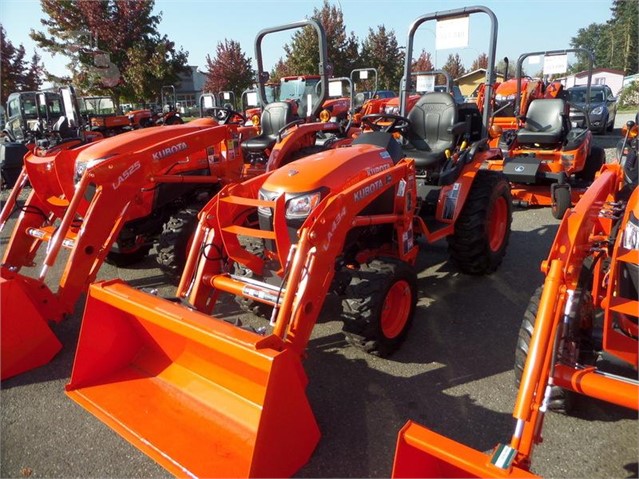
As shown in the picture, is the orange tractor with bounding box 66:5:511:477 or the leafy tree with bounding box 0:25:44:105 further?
the leafy tree with bounding box 0:25:44:105

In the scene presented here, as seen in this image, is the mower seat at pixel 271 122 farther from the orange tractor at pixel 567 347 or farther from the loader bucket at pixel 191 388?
the orange tractor at pixel 567 347

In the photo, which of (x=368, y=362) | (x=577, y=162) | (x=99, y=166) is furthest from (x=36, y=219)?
(x=577, y=162)

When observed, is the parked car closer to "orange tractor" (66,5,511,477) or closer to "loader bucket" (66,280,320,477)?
"orange tractor" (66,5,511,477)

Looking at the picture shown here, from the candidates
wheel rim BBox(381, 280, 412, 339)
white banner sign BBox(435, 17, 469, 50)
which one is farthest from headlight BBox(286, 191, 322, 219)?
white banner sign BBox(435, 17, 469, 50)

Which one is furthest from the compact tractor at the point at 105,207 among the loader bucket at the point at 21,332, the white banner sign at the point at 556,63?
the white banner sign at the point at 556,63

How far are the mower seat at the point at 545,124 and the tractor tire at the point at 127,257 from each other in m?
5.84

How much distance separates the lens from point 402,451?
1.81 m

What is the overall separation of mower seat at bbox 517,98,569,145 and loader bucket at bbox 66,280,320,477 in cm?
651

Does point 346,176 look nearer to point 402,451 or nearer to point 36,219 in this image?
point 402,451

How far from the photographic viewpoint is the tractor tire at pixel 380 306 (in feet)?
9.71

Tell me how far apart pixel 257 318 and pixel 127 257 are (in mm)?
2123

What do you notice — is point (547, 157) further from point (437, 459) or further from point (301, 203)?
point (437, 459)

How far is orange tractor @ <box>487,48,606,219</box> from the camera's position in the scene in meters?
6.82

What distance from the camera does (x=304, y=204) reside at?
304cm
